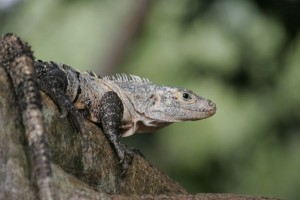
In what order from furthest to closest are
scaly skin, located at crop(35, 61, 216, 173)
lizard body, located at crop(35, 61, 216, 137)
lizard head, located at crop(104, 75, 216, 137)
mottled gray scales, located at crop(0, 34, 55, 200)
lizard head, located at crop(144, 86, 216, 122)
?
lizard head, located at crop(144, 86, 216, 122), lizard head, located at crop(104, 75, 216, 137), lizard body, located at crop(35, 61, 216, 137), scaly skin, located at crop(35, 61, 216, 173), mottled gray scales, located at crop(0, 34, 55, 200)

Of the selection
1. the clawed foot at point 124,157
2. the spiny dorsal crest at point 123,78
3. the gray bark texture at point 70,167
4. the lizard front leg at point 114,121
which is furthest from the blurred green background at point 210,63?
the gray bark texture at point 70,167

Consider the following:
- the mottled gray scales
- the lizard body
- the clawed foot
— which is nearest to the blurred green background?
the lizard body

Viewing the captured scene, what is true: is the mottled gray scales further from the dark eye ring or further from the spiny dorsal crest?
the dark eye ring

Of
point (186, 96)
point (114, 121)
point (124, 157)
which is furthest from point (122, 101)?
point (124, 157)

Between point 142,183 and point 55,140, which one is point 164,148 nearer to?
point 142,183

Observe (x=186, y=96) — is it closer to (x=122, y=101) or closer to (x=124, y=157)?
(x=122, y=101)

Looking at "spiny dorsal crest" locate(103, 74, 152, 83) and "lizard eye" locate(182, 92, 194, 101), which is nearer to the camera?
"spiny dorsal crest" locate(103, 74, 152, 83)

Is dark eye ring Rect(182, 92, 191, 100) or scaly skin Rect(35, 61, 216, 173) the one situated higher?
dark eye ring Rect(182, 92, 191, 100)
